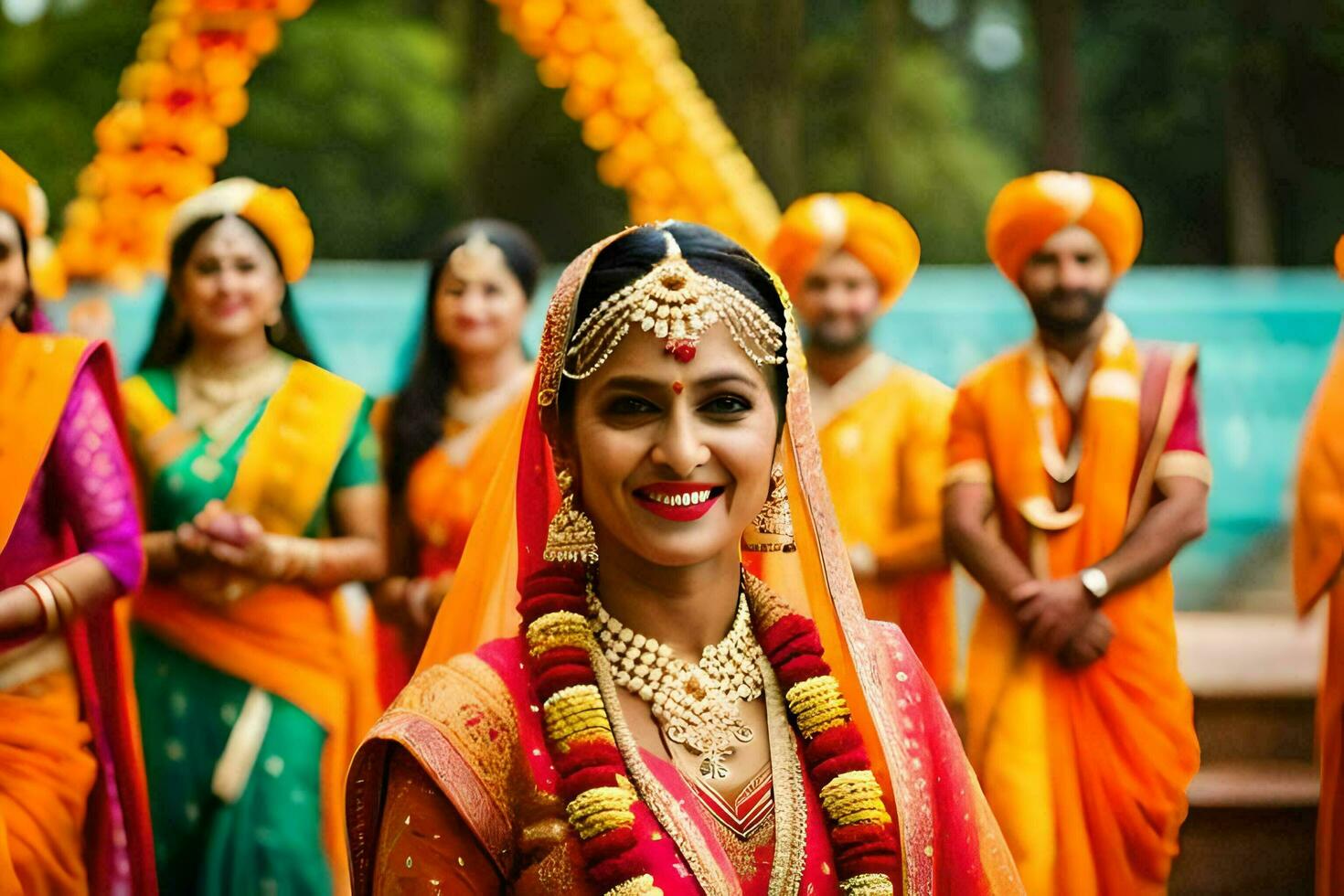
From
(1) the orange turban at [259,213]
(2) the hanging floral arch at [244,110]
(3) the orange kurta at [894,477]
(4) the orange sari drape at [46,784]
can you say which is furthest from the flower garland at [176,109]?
(4) the orange sari drape at [46,784]

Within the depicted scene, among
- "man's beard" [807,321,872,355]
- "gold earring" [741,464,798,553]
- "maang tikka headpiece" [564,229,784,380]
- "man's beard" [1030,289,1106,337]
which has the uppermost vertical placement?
"man's beard" [807,321,872,355]

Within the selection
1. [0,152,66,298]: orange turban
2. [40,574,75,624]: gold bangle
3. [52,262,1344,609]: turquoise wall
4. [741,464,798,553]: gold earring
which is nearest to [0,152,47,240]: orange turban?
[0,152,66,298]: orange turban

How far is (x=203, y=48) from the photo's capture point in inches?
244

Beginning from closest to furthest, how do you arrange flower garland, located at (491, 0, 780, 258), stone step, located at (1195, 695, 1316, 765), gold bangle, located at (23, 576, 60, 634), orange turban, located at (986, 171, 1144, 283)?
gold bangle, located at (23, 576, 60, 634), orange turban, located at (986, 171, 1144, 283), stone step, located at (1195, 695, 1316, 765), flower garland, located at (491, 0, 780, 258)

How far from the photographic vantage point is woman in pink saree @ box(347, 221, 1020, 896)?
2.02 m

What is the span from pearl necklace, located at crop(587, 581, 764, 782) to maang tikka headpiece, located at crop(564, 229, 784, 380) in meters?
0.34

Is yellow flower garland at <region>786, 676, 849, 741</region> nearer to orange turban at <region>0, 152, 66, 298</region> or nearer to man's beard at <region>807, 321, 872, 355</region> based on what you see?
orange turban at <region>0, 152, 66, 298</region>

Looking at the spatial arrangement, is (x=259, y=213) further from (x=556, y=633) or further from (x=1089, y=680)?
(x=556, y=633)

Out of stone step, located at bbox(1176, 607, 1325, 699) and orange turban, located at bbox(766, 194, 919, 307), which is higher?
orange turban, located at bbox(766, 194, 919, 307)

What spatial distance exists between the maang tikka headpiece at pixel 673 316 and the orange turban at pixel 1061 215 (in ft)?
7.45

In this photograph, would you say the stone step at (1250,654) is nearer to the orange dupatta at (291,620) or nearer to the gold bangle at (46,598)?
the orange dupatta at (291,620)

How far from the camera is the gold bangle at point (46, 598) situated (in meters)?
3.04

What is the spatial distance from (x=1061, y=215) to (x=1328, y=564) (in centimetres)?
104

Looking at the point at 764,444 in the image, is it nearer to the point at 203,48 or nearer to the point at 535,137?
the point at 203,48
